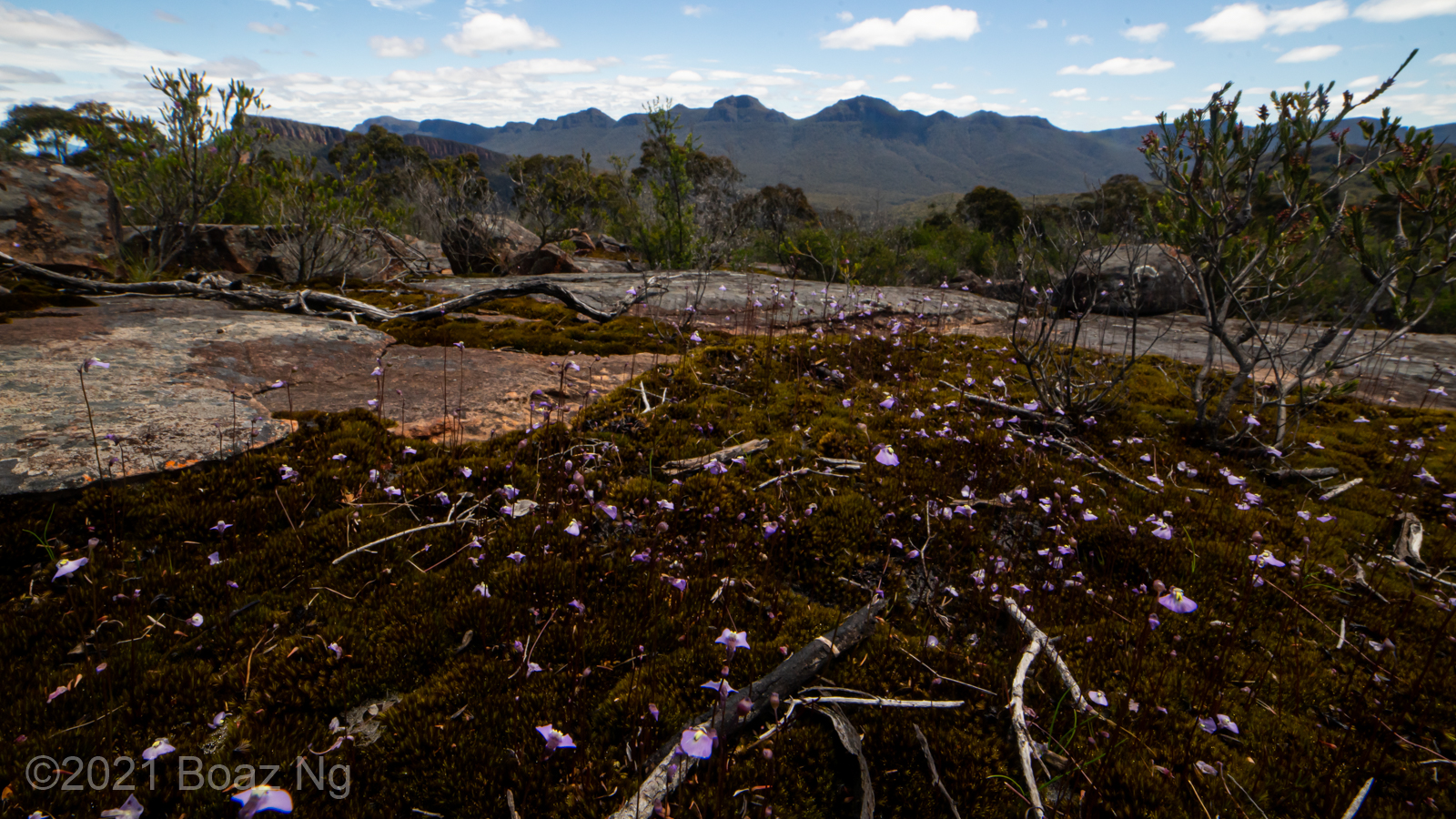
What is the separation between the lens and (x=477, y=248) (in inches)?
795

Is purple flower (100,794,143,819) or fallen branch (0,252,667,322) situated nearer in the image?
purple flower (100,794,143,819)

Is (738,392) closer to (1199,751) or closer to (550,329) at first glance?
(550,329)

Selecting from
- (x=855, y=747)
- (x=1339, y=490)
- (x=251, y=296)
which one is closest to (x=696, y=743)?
(x=855, y=747)

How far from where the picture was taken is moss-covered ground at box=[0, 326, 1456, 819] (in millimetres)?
2111

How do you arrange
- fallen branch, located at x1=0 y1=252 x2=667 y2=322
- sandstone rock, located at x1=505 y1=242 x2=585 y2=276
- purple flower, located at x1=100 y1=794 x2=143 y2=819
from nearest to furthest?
purple flower, located at x1=100 y1=794 x2=143 y2=819 → fallen branch, located at x1=0 y1=252 x2=667 y2=322 → sandstone rock, located at x1=505 y1=242 x2=585 y2=276

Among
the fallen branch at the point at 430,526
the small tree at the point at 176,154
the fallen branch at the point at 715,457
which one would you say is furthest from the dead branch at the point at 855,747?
the small tree at the point at 176,154

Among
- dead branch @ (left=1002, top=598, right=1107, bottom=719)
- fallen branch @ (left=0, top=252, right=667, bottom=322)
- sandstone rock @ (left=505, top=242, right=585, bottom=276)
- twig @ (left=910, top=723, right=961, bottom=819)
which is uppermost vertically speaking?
sandstone rock @ (left=505, top=242, right=585, bottom=276)

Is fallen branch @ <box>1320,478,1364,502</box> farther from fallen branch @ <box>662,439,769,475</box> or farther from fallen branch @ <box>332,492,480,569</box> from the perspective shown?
fallen branch @ <box>332,492,480,569</box>

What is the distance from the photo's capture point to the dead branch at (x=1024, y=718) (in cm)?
202

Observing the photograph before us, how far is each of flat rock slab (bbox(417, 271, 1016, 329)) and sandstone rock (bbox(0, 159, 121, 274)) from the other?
297 inches

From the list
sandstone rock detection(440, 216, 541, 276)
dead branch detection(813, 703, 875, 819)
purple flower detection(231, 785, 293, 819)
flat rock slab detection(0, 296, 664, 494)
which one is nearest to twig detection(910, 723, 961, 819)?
dead branch detection(813, 703, 875, 819)

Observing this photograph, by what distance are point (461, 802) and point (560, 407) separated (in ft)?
11.6

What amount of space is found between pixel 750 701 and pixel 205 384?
5.16 metres

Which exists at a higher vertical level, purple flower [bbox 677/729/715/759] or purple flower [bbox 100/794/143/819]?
purple flower [bbox 677/729/715/759]
